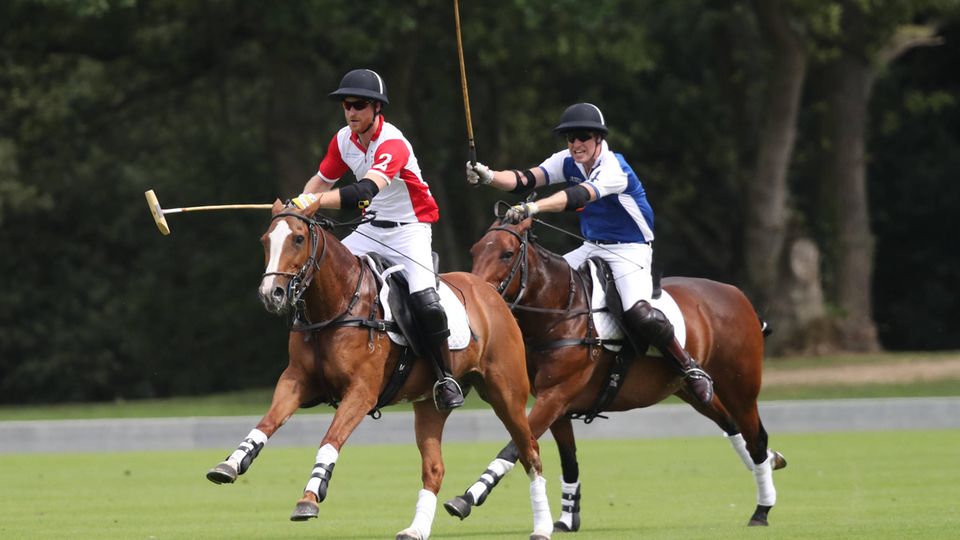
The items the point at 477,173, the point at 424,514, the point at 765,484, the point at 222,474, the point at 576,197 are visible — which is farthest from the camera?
the point at 765,484

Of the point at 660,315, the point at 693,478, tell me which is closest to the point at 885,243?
the point at 693,478

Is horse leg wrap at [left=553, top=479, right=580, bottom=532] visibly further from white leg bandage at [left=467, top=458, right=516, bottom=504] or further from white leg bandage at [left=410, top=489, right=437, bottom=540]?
white leg bandage at [left=410, top=489, right=437, bottom=540]

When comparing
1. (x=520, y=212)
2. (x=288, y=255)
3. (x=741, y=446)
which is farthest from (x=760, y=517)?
(x=288, y=255)

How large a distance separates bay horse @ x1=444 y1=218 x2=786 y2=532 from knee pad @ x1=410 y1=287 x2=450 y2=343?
143 cm

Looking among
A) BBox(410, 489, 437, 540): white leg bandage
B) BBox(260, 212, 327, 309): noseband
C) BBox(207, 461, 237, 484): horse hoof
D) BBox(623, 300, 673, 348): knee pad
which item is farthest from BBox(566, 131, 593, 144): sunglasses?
BBox(207, 461, 237, 484): horse hoof

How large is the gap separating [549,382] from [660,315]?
0.90 m

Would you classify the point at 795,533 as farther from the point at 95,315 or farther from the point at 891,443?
the point at 95,315

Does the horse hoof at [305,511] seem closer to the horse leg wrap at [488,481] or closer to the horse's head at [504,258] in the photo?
the horse leg wrap at [488,481]

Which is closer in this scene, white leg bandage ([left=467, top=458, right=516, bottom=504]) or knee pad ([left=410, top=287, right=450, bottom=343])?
knee pad ([left=410, top=287, right=450, bottom=343])

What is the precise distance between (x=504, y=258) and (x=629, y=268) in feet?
3.06

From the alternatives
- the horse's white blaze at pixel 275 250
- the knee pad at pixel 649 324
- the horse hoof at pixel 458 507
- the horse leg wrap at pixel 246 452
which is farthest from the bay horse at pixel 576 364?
the horse leg wrap at pixel 246 452

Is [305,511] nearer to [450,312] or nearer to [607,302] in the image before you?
[450,312]

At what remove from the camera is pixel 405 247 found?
914cm

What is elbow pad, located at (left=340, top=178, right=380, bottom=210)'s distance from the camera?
831 cm
